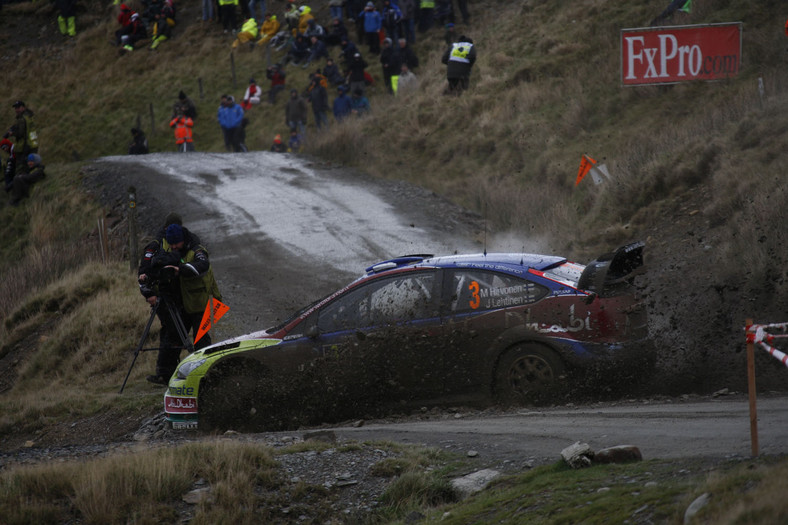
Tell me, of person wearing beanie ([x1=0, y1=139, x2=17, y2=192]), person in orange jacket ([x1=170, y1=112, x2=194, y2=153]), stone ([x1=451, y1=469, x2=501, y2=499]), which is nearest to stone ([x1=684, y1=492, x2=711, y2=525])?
stone ([x1=451, y1=469, x2=501, y2=499])

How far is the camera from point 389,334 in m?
8.59

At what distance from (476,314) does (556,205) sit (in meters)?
7.99

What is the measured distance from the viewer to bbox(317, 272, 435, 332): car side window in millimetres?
8578

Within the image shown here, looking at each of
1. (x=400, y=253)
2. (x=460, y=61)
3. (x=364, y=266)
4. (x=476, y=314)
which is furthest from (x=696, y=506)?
(x=460, y=61)

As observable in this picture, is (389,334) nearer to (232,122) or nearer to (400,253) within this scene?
(400,253)

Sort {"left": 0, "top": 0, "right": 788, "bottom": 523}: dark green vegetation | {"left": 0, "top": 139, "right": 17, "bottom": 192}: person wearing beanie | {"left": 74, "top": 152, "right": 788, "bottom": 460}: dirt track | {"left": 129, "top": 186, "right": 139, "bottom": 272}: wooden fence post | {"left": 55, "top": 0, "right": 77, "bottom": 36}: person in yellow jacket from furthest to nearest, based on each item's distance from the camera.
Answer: {"left": 55, "top": 0, "right": 77, "bottom": 36}: person in yellow jacket < {"left": 0, "top": 139, "right": 17, "bottom": 192}: person wearing beanie < {"left": 129, "top": 186, "right": 139, "bottom": 272}: wooden fence post < {"left": 0, "top": 0, "right": 788, "bottom": 523}: dark green vegetation < {"left": 74, "top": 152, "right": 788, "bottom": 460}: dirt track

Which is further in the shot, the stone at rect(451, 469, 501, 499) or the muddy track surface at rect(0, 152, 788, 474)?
the muddy track surface at rect(0, 152, 788, 474)

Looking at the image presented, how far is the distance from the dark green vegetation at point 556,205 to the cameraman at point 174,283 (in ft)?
2.31

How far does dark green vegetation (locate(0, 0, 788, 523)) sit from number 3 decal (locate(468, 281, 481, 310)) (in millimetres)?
1877

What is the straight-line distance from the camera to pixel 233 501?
6.11 m

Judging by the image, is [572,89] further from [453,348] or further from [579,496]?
[579,496]

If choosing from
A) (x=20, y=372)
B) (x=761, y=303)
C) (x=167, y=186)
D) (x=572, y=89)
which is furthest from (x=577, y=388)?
(x=167, y=186)

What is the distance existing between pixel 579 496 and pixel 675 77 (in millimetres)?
12981

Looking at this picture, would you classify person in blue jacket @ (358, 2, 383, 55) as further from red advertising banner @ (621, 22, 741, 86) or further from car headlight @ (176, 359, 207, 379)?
car headlight @ (176, 359, 207, 379)
